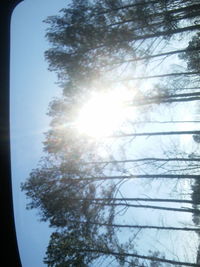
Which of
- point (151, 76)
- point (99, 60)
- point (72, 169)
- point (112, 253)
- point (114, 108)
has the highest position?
point (99, 60)

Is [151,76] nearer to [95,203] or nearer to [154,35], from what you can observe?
[154,35]

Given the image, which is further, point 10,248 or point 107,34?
point 107,34

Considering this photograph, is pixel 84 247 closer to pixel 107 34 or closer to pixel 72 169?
pixel 72 169

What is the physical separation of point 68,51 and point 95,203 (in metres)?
4.97

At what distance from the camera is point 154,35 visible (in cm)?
652

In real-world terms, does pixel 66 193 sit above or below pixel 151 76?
below

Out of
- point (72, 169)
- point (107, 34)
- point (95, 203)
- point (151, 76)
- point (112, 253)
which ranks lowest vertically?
point (112, 253)

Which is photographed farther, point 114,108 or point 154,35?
point 114,108

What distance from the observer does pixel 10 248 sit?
2844mm

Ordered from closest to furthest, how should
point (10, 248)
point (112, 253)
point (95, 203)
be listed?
1. point (10, 248)
2. point (112, 253)
3. point (95, 203)

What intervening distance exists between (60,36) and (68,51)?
0.51 metres

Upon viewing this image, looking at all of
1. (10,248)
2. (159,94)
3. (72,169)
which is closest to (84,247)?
(72,169)

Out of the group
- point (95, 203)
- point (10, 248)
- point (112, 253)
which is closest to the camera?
point (10, 248)

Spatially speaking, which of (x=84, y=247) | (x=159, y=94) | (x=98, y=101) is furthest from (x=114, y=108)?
(x=84, y=247)
